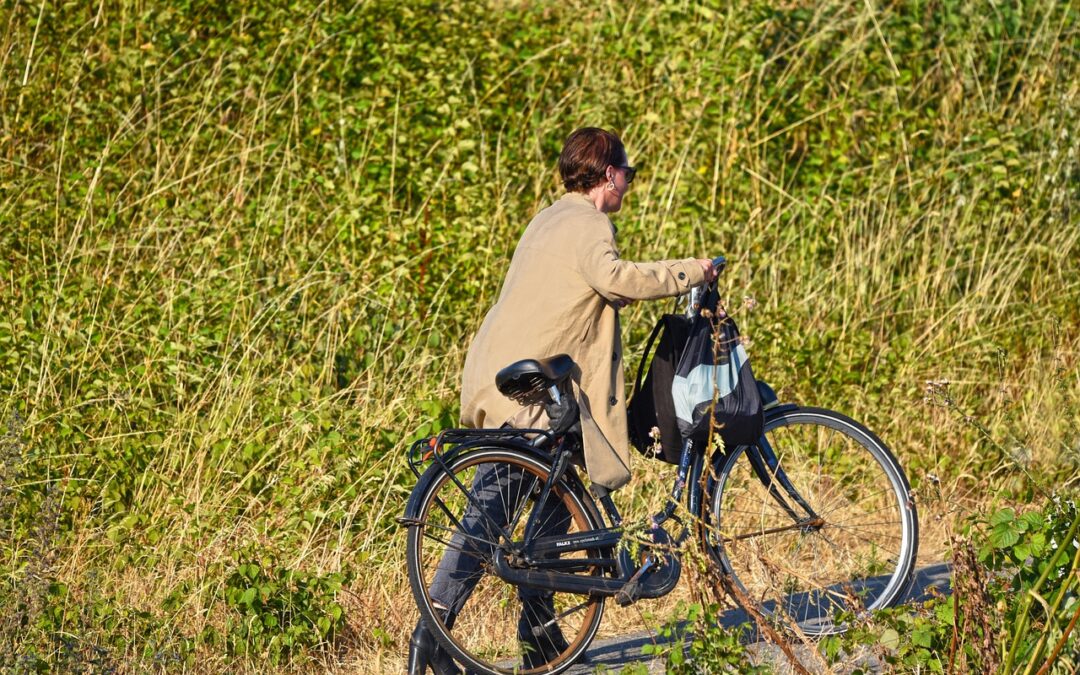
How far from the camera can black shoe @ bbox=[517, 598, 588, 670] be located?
532 cm

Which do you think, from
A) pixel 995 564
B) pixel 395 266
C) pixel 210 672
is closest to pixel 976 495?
pixel 995 564

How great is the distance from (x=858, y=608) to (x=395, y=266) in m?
4.40

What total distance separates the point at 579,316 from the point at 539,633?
1.26 metres

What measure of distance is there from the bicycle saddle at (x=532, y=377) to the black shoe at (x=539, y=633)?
33.4 inches

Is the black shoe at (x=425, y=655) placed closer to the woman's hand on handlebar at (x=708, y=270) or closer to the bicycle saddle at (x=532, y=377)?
the bicycle saddle at (x=532, y=377)

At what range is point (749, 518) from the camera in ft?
19.8

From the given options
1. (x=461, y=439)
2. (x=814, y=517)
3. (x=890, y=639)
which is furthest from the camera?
(x=814, y=517)

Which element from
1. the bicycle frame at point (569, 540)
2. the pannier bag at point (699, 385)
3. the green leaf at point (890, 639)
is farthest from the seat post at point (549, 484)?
the green leaf at point (890, 639)

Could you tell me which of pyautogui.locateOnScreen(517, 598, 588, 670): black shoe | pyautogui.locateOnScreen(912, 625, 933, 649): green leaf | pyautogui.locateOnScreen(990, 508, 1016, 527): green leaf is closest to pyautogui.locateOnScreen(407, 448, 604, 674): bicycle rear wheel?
pyautogui.locateOnScreen(517, 598, 588, 670): black shoe

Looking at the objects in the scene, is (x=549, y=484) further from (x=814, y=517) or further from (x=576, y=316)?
(x=814, y=517)

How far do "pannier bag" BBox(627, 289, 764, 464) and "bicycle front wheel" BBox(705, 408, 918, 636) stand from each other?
218 mm

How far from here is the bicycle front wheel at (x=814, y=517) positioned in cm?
552

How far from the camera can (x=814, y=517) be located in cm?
569

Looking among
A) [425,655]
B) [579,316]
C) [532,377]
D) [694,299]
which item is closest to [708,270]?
[694,299]
